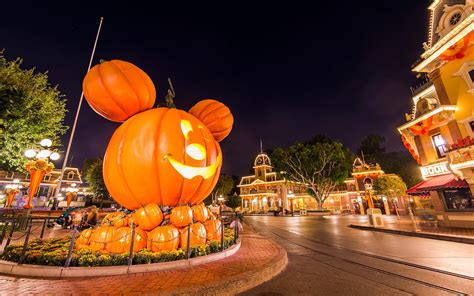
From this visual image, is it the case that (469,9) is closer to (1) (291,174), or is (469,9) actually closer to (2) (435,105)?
(2) (435,105)

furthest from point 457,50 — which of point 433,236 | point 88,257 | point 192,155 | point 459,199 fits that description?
point 88,257

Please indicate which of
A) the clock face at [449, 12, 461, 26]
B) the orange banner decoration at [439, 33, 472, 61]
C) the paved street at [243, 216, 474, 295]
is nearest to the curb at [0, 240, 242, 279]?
the paved street at [243, 216, 474, 295]

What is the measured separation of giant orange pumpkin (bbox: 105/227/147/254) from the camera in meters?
4.92

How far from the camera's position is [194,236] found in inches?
220

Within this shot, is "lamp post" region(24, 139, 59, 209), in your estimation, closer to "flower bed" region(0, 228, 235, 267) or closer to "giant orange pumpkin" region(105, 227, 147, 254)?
"flower bed" region(0, 228, 235, 267)

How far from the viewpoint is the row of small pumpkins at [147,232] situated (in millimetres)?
5016

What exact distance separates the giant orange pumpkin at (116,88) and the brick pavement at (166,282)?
4.34 meters

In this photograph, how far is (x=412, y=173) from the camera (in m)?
48.2

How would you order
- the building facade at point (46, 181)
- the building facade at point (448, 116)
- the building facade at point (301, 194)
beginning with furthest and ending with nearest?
the building facade at point (301, 194) → the building facade at point (46, 181) → the building facade at point (448, 116)

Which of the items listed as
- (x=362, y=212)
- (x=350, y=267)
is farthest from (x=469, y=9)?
(x=362, y=212)

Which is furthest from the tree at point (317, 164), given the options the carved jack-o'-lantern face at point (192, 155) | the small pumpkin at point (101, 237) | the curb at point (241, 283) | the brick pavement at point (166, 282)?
the small pumpkin at point (101, 237)

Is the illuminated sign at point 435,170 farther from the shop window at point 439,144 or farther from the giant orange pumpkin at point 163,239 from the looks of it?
the giant orange pumpkin at point 163,239

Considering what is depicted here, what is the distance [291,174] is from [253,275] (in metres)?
33.0

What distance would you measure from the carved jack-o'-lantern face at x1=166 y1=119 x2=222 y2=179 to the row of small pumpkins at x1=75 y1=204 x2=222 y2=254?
1008 millimetres
